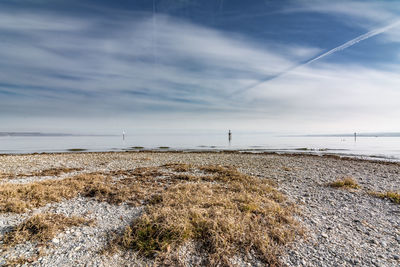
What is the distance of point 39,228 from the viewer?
6.43 m

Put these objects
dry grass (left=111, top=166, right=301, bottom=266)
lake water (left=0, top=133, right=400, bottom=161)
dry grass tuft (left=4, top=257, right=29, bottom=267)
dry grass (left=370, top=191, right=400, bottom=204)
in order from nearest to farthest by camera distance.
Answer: dry grass tuft (left=4, top=257, right=29, bottom=267)
dry grass (left=111, top=166, right=301, bottom=266)
dry grass (left=370, top=191, right=400, bottom=204)
lake water (left=0, top=133, right=400, bottom=161)

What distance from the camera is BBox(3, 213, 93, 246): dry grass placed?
600cm

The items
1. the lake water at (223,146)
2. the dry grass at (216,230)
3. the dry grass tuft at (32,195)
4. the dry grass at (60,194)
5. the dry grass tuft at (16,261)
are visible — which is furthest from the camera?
the lake water at (223,146)

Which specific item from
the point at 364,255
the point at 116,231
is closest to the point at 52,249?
the point at 116,231

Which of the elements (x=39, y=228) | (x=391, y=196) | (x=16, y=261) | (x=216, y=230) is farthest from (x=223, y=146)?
(x=16, y=261)

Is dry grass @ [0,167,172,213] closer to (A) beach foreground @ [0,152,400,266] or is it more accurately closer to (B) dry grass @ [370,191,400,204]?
(A) beach foreground @ [0,152,400,266]

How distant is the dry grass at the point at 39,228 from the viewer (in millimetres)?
6004

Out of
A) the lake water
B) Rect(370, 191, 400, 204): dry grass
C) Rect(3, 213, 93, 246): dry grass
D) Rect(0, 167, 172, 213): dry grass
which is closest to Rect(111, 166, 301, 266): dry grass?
Rect(3, 213, 93, 246): dry grass

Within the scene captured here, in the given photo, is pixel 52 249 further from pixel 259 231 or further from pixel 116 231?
pixel 259 231

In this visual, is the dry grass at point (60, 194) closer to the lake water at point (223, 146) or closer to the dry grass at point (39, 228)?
the dry grass at point (39, 228)

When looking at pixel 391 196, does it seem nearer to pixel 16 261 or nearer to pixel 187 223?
pixel 187 223

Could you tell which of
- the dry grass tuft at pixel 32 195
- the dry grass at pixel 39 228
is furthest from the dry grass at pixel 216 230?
the dry grass tuft at pixel 32 195

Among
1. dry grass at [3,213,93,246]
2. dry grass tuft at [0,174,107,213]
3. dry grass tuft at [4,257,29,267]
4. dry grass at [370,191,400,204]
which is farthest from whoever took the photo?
dry grass at [370,191,400,204]

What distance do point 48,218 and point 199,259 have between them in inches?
222
